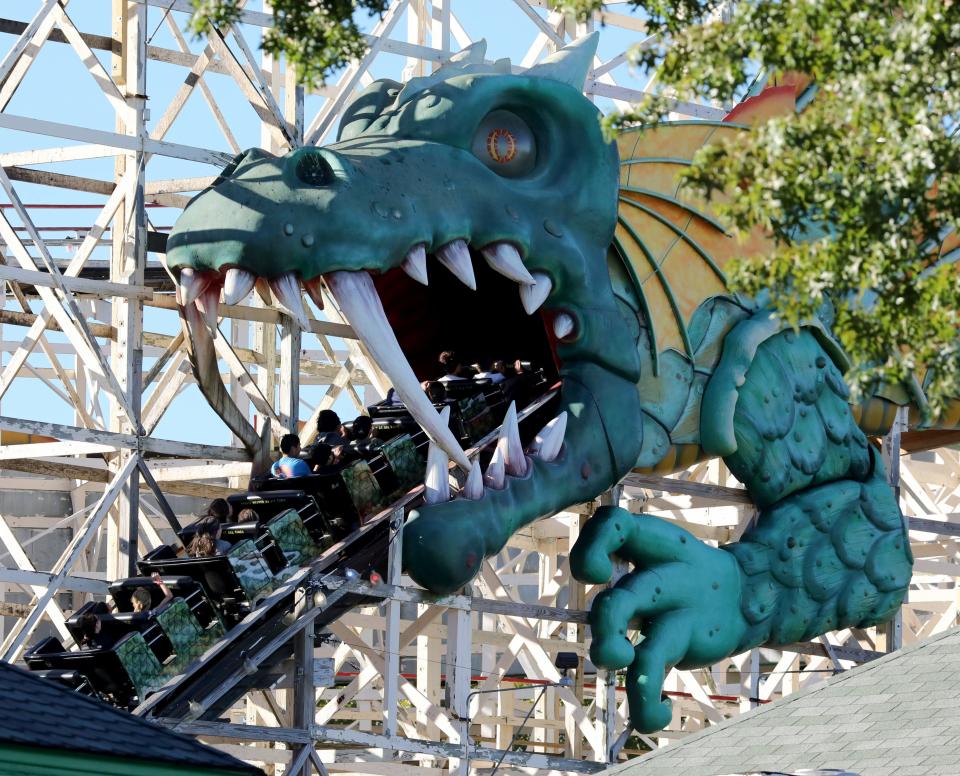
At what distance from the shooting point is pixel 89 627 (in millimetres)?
14703

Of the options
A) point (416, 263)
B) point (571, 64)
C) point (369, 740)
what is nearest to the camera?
point (416, 263)

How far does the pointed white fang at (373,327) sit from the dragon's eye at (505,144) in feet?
5.88

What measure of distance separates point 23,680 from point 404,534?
172 inches

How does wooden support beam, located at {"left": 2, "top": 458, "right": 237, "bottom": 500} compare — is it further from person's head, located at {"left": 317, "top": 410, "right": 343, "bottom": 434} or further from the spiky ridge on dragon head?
the spiky ridge on dragon head

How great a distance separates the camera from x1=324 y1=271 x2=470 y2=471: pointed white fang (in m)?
15.0

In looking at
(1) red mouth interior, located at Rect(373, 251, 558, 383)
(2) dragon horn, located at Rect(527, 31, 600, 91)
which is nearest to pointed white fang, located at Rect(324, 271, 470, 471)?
(1) red mouth interior, located at Rect(373, 251, 558, 383)

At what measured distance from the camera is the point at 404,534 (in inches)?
613

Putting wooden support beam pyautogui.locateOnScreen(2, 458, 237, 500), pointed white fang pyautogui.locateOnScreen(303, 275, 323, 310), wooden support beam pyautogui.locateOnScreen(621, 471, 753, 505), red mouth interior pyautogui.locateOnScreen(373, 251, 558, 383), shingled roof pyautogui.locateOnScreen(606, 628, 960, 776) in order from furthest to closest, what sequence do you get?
wooden support beam pyautogui.locateOnScreen(2, 458, 237, 500)
wooden support beam pyautogui.locateOnScreen(621, 471, 753, 505)
red mouth interior pyautogui.locateOnScreen(373, 251, 558, 383)
pointed white fang pyautogui.locateOnScreen(303, 275, 323, 310)
shingled roof pyautogui.locateOnScreen(606, 628, 960, 776)

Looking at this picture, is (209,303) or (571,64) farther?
(571,64)

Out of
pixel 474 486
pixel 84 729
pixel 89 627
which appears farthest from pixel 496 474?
pixel 84 729

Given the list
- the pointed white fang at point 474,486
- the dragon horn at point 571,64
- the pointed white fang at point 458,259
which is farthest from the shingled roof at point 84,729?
the dragon horn at point 571,64

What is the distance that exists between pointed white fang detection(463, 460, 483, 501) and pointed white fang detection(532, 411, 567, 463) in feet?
2.42

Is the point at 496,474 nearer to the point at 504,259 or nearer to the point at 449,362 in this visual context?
the point at 504,259

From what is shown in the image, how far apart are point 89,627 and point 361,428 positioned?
3.43m
